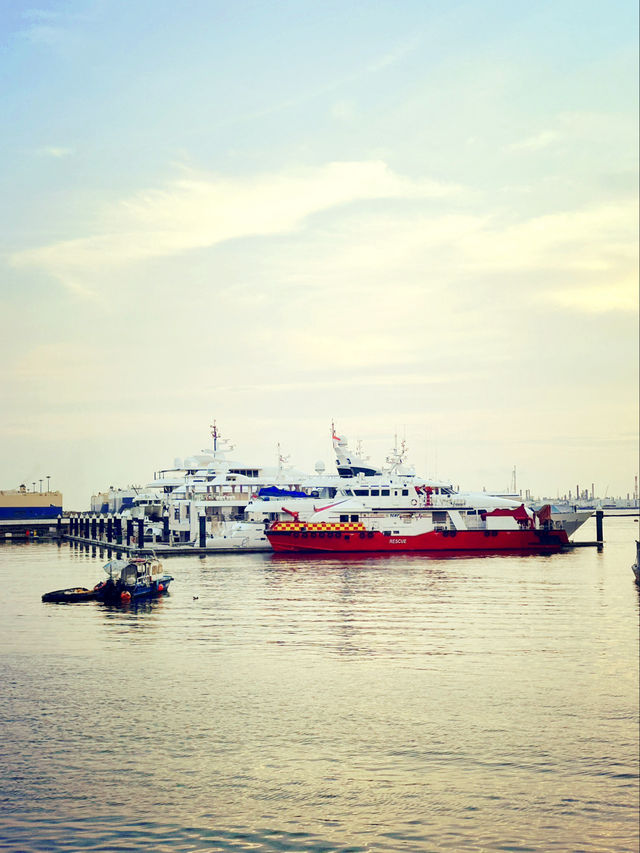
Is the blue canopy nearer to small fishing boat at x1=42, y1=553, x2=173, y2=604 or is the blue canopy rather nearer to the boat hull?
small fishing boat at x1=42, y1=553, x2=173, y2=604

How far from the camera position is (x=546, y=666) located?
86.4 feet

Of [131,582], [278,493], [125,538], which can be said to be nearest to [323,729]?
[131,582]

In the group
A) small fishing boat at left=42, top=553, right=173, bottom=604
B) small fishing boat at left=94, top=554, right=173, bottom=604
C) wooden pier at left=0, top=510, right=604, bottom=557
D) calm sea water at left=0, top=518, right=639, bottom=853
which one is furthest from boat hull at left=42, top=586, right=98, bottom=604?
wooden pier at left=0, top=510, right=604, bottom=557

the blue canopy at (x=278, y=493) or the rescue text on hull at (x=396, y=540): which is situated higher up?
the blue canopy at (x=278, y=493)

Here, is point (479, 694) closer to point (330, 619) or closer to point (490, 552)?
point (330, 619)

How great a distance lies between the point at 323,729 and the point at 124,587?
25.2 metres

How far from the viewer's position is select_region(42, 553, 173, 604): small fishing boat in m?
43.5

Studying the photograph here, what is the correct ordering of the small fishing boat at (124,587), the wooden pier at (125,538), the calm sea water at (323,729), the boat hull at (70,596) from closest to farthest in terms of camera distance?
the calm sea water at (323,729), the boat hull at (70,596), the small fishing boat at (124,587), the wooden pier at (125,538)

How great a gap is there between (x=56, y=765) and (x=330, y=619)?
61.6ft

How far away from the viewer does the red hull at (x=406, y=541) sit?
71312mm

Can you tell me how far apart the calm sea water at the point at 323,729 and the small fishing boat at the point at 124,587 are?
4.37 metres

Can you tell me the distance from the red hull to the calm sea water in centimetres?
3236

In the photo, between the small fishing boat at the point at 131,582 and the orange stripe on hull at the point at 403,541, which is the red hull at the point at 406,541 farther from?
the small fishing boat at the point at 131,582

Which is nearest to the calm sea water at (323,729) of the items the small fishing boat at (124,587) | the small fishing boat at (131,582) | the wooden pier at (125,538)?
the small fishing boat at (124,587)
